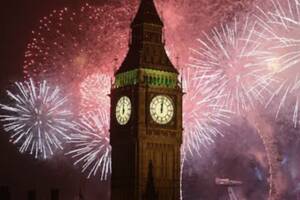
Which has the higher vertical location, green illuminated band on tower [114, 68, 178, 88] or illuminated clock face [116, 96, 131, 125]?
green illuminated band on tower [114, 68, 178, 88]

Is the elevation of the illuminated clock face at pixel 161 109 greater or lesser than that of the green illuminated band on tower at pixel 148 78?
lesser

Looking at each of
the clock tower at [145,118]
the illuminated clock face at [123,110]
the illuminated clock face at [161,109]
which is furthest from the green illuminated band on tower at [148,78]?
the illuminated clock face at [123,110]

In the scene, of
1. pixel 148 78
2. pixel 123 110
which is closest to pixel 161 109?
pixel 148 78

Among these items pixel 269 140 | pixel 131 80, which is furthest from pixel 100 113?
pixel 269 140

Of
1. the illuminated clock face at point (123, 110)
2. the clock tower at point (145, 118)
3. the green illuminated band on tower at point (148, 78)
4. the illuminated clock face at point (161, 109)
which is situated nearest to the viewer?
the clock tower at point (145, 118)

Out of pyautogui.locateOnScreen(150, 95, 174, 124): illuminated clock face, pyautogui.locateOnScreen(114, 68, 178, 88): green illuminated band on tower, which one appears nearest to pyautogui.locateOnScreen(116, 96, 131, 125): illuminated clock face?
pyautogui.locateOnScreen(114, 68, 178, 88): green illuminated band on tower

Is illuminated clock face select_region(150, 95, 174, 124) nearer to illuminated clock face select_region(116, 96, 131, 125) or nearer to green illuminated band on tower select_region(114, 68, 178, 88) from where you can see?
green illuminated band on tower select_region(114, 68, 178, 88)

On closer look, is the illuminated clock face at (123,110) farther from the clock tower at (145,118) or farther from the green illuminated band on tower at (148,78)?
the green illuminated band on tower at (148,78)
